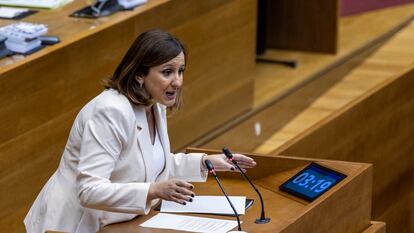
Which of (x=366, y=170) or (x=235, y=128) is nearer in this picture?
(x=366, y=170)

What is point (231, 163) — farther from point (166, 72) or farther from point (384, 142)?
point (384, 142)

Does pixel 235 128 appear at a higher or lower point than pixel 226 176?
lower

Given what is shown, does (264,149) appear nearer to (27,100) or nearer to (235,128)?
(235,128)

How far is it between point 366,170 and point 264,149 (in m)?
1.47

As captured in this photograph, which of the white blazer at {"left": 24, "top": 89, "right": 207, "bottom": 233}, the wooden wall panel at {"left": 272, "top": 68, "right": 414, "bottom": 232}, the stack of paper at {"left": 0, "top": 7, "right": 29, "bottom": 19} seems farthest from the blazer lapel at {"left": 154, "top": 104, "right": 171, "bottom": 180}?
the stack of paper at {"left": 0, "top": 7, "right": 29, "bottom": 19}

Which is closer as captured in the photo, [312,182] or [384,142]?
[312,182]

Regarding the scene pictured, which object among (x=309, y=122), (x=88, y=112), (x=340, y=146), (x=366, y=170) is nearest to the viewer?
(x=88, y=112)

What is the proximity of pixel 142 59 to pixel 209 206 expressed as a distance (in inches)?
11.7

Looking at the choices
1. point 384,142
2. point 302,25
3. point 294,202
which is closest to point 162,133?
Answer: point 294,202

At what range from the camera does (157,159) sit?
80.7 inches

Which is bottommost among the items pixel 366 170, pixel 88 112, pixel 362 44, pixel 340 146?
pixel 362 44

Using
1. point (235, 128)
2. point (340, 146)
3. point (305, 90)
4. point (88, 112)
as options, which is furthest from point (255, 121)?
point (88, 112)

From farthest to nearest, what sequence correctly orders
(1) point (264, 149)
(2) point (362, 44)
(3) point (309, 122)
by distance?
(2) point (362, 44), (3) point (309, 122), (1) point (264, 149)

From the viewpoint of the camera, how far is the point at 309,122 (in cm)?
386
